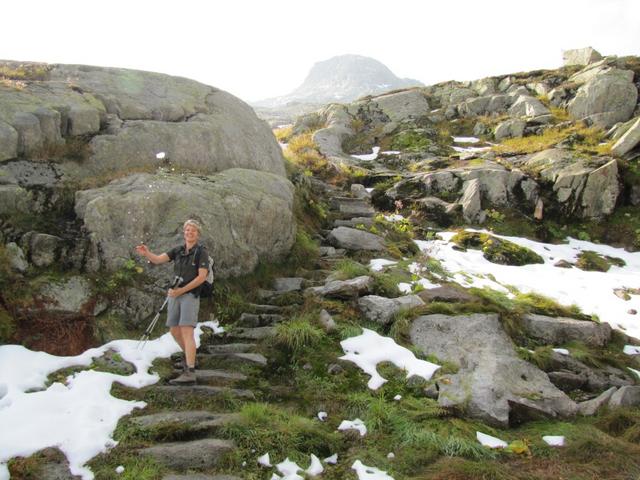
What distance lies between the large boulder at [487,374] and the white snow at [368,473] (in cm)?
186

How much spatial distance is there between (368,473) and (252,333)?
394cm

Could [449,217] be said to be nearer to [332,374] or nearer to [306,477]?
[332,374]

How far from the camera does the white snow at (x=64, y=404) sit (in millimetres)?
5426

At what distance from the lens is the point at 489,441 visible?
6156 millimetres

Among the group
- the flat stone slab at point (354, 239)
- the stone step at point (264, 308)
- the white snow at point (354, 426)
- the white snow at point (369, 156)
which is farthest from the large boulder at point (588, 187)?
the white snow at point (354, 426)

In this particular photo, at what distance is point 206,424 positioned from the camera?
19.6ft

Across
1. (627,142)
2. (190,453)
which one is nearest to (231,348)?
(190,453)

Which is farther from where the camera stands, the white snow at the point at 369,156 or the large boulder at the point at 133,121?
the white snow at the point at 369,156

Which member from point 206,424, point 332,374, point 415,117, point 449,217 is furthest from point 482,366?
point 415,117

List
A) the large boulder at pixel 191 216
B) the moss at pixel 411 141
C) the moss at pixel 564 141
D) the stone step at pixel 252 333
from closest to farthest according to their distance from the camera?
the stone step at pixel 252 333
the large boulder at pixel 191 216
the moss at pixel 564 141
the moss at pixel 411 141

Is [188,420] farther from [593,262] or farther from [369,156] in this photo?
[369,156]

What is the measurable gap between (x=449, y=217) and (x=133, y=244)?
12.3 metres

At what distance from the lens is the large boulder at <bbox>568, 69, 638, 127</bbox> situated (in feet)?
74.6

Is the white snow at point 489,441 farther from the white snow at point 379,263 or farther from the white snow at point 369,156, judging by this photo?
the white snow at point 369,156
